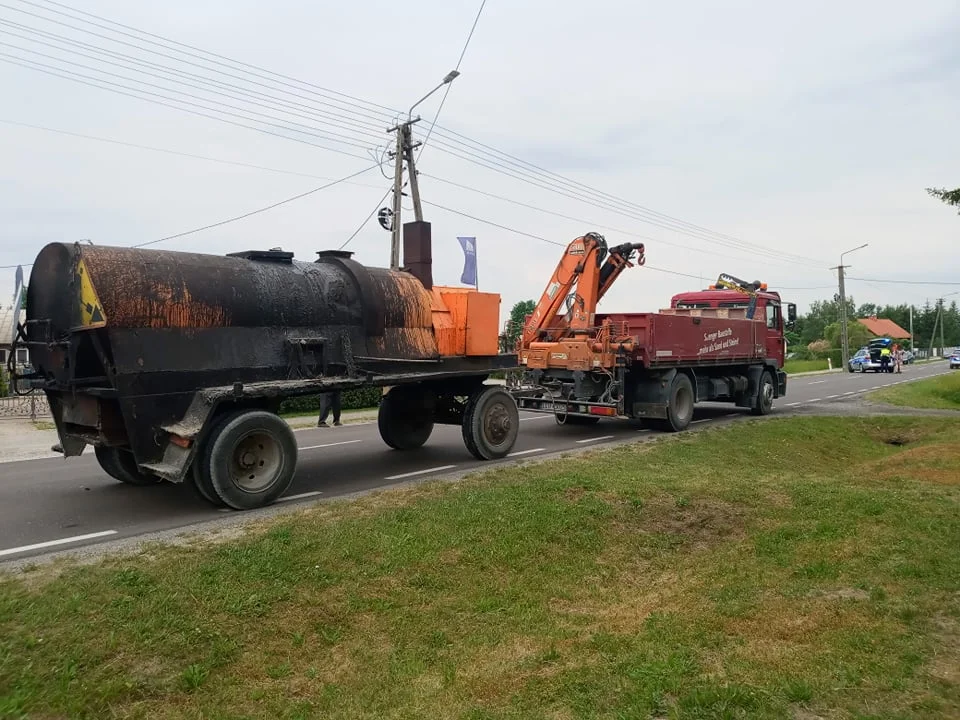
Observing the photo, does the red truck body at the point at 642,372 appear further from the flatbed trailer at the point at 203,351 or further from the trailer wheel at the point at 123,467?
the trailer wheel at the point at 123,467

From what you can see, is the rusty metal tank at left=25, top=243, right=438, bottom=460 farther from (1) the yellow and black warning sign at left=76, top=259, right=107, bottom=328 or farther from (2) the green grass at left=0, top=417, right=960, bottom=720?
(2) the green grass at left=0, top=417, right=960, bottom=720

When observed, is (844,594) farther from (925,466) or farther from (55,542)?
(55,542)

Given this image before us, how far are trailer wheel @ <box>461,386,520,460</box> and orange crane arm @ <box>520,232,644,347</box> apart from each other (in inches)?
155

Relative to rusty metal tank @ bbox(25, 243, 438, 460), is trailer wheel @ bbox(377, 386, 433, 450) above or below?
below

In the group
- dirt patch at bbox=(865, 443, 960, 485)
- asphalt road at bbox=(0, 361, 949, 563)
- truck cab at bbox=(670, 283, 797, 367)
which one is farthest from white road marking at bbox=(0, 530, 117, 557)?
truck cab at bbox=(670, 283, 797, 367)

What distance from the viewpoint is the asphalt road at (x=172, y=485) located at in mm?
6855

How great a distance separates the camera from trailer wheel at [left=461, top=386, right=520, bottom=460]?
34.1 ft

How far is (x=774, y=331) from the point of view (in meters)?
18.1

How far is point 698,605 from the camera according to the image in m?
4.73

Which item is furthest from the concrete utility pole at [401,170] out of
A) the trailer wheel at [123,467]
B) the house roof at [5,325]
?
the house roof at [5,325]

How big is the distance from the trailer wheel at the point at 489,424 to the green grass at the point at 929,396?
13509mm

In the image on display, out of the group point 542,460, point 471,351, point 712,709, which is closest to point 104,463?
point 471,351

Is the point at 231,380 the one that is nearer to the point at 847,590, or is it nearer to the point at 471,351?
the point at 471,351

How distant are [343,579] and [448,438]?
824 cm
